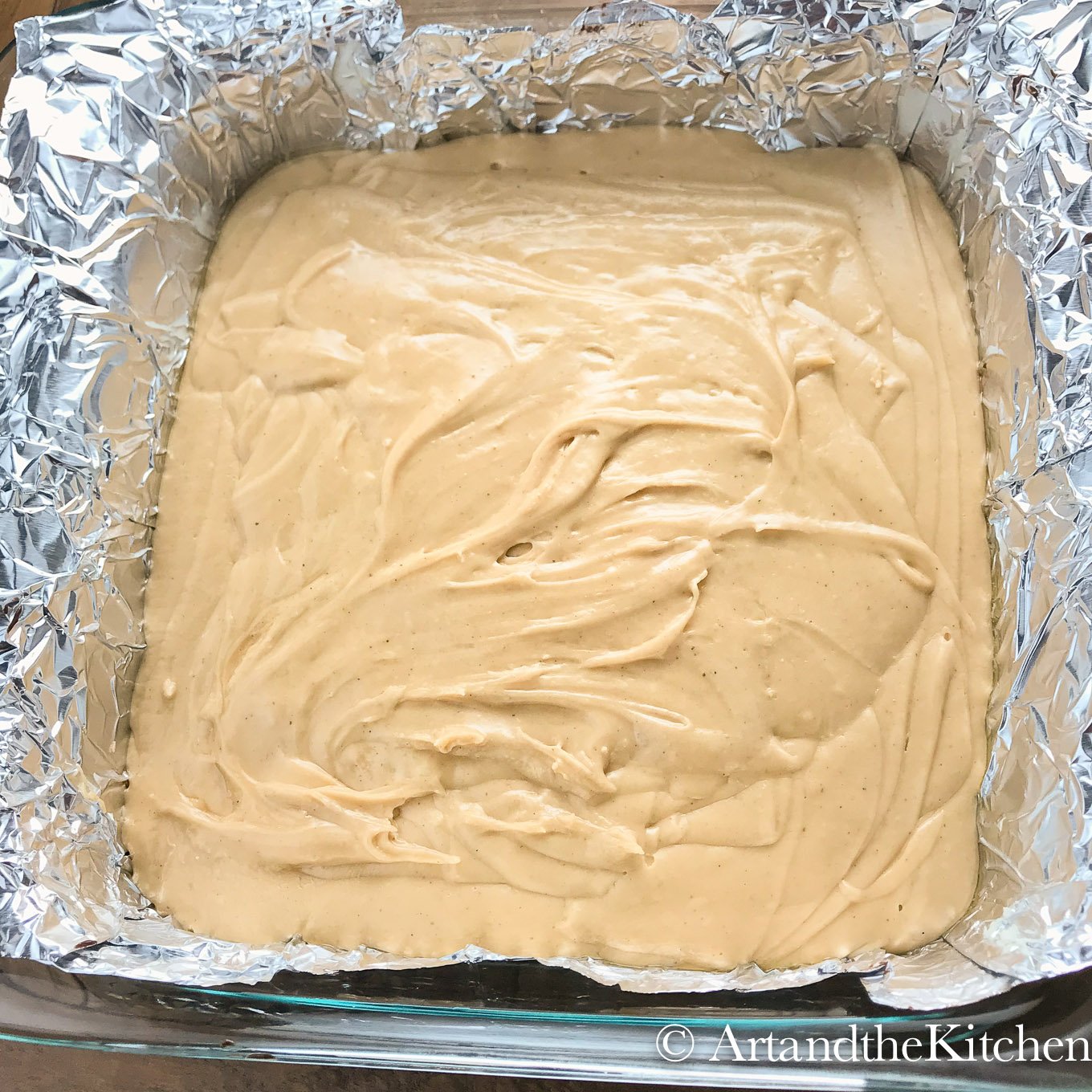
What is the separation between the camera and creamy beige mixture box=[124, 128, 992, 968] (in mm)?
1841

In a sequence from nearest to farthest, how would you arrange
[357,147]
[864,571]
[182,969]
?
[182,969] → [864,571] → [357,147]

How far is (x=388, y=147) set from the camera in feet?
7.38

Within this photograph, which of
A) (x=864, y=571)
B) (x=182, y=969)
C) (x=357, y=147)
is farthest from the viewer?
(x=357, y=147)

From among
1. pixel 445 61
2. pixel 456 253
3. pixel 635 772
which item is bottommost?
pixel 635 772

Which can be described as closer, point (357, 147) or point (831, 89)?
point (831, 89)

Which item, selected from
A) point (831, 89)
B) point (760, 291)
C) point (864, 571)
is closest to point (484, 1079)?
point (864, 571)

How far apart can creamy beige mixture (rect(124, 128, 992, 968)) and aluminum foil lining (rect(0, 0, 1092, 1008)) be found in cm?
8

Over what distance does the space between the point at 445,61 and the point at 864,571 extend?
148 cm

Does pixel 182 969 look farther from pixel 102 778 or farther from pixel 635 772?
pixel 635 772

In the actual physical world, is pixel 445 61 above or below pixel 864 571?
above

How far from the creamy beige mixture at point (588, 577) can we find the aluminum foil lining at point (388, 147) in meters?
0.08

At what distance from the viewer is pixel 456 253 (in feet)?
7.00

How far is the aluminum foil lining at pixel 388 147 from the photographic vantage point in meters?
1.77

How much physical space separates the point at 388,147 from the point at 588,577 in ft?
3.96
